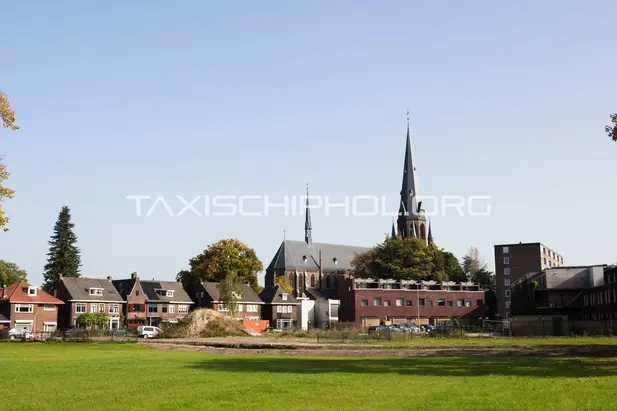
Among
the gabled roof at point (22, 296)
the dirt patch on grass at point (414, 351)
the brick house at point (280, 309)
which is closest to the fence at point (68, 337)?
the gabled roof at point (22, 296)

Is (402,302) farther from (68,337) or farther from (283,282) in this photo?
(68,337)

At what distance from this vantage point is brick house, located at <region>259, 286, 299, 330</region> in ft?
389

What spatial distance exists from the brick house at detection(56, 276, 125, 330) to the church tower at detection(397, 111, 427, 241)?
7648cm

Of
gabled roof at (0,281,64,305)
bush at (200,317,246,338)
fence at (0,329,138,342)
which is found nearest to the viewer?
fence at (0,329,138,342)

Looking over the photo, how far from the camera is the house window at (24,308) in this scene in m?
91.6

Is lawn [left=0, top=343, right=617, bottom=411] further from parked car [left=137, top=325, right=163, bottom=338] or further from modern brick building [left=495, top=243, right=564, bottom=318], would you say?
modern brick building [left=495, top=243, right=564, bottom=318]

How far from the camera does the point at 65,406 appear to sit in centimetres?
1872

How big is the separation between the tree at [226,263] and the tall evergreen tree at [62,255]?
2074 cm

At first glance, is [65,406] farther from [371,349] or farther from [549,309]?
[549,309]

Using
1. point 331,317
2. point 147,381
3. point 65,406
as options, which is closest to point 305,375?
point 147,381

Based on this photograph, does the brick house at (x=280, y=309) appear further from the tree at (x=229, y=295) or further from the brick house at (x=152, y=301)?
the tree at (x=229, y=295)

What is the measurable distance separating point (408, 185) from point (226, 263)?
5442 cm

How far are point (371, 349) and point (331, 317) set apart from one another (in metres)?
74.4

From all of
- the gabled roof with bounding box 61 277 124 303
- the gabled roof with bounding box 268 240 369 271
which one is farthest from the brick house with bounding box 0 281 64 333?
the gabled roof with bounding box 268 240 369 271
